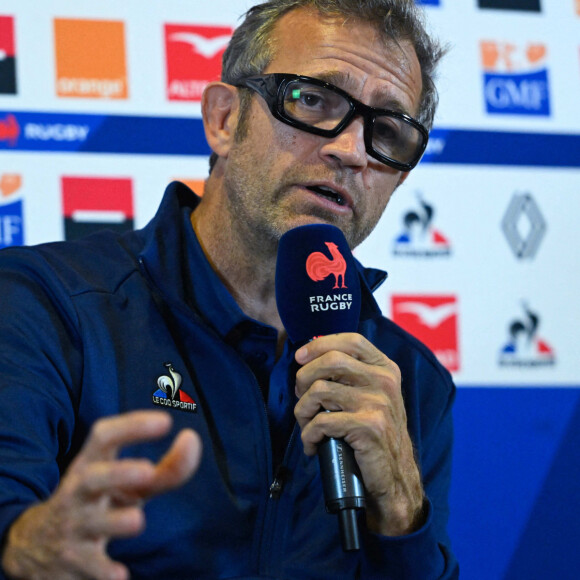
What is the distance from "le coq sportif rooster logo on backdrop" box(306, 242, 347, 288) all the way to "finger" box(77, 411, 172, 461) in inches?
22.0

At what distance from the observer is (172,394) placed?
4.79 ft

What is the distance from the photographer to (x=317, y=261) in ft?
4.16

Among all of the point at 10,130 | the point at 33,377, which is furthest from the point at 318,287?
the point at 10,130

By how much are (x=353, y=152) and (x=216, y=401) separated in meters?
0.51

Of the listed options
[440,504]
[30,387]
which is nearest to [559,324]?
[440,504]

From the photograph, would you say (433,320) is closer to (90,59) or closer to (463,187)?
(463,187)

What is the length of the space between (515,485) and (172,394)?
4.07ft

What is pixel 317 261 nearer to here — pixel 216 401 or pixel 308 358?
pixel 308 358

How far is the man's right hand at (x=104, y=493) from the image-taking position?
0.73m

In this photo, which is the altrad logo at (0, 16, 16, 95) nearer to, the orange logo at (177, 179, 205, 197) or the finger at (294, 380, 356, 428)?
the orange logo at (177, 179, 205, 197)

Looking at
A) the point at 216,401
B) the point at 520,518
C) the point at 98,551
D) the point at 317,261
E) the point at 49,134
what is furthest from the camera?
the point at 520,518

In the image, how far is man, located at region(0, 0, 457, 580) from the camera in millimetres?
1263

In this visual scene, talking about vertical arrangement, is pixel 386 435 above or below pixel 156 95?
below

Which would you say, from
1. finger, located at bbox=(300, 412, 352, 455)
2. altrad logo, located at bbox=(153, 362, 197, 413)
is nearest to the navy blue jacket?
altrad logo, located at bbox=(153, 362, 197, 413)
